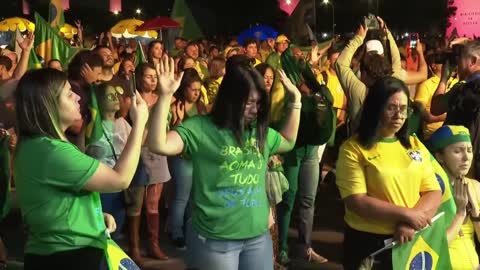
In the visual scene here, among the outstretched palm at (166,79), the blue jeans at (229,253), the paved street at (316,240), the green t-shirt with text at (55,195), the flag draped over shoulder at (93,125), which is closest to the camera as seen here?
the green t-shirt with text at (55,195)

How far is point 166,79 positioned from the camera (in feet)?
10.5

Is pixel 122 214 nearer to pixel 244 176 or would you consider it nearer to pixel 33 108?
pixel 244 176

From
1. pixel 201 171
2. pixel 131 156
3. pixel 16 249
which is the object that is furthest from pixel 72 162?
pixel 16 249

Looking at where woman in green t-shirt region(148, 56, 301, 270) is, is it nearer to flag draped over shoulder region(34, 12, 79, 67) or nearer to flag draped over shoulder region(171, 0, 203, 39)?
flag draped over shoulder region(34, 12, 79, 67)

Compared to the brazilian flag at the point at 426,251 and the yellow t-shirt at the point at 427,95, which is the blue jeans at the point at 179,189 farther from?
the brazilian flag at the point at 426,251

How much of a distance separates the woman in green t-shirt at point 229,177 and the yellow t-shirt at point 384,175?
0.46 meters

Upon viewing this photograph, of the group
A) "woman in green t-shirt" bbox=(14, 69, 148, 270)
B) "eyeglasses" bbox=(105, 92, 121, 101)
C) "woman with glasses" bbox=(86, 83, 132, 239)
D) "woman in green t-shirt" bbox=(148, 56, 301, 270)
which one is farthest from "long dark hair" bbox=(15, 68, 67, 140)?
"eyeglasses" bbox=(105, 92, 121, 101)

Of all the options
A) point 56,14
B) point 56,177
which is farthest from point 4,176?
point 56,14

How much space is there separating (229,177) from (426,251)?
1109 millimetres

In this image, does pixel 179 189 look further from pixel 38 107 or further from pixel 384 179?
pixel 38 107

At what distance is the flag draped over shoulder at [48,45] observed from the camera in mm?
7925

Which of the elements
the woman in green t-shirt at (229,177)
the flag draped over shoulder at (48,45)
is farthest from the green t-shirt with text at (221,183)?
the flag draped over shoulder at (48,45)

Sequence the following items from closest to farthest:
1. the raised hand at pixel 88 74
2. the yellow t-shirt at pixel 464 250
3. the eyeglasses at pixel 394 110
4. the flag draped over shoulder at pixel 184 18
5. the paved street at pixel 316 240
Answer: the eyeglasses at pixel 394 110 < the yellow t-shirt at pixel 464 250 < the raised hand at pixel 88 74 < the paved street at pixel 316 240 < the flag draped over shoulder at pixel 184 18

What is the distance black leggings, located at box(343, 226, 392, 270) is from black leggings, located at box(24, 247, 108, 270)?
4.55ft
